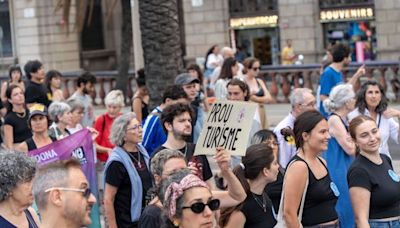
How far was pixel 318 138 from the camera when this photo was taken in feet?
23.2

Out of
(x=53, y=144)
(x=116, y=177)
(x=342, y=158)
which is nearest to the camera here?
(x=116, y=177)

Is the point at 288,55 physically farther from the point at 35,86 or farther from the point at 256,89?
the point at 35,86

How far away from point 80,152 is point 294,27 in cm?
2403

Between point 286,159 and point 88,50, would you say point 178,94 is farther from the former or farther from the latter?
point 88,50

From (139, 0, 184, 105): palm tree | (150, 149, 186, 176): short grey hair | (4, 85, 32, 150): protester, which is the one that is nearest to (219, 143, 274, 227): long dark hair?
(150, 149, 186, 176): short grey hair

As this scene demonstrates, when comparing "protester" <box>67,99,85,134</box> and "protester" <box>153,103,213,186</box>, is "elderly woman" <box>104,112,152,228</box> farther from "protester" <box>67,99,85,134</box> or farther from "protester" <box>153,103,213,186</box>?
"protester" <box>67,99,85,134</box>

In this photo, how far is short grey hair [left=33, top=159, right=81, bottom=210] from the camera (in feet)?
17.0

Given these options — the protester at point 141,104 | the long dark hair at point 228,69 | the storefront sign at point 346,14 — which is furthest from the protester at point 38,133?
the storefront sign at point 346,14

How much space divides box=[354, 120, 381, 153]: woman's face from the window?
34.4 m

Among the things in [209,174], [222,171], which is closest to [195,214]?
[222,171]

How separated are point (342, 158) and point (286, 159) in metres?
0.73

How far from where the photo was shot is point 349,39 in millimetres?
32562

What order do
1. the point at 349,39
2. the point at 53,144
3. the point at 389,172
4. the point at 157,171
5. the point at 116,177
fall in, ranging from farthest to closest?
the point at 349,39
the point at 53,144
the point at 116,177
the point at 389,172
the point at 157,171

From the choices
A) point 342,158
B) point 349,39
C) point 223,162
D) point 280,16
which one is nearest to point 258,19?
point 280,16
